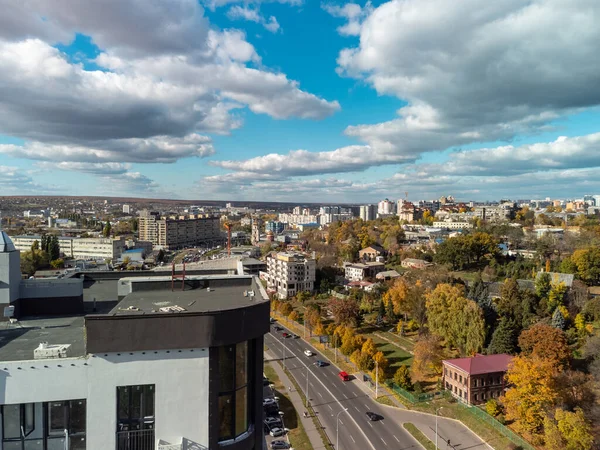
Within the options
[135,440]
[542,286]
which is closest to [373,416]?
[135,440]

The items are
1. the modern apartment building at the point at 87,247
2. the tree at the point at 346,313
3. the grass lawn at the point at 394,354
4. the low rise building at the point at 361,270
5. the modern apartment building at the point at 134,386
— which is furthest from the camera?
the modern apartment building at the point at 87,247

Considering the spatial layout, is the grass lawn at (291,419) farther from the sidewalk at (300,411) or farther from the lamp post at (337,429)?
the lamp post at (337,429)

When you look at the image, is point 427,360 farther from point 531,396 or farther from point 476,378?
point 531,396

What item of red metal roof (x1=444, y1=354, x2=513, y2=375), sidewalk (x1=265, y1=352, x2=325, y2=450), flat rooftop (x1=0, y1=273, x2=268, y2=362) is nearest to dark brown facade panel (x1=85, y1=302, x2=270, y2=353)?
flat rooftop (x1=0, y1=273, x2=268, y2=362)

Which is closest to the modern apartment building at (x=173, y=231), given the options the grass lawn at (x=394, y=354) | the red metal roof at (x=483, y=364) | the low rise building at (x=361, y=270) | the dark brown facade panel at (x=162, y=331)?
the low rise building at (x=361, y=270)

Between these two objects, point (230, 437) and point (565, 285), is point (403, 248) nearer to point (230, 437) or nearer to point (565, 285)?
point (565, 285)
